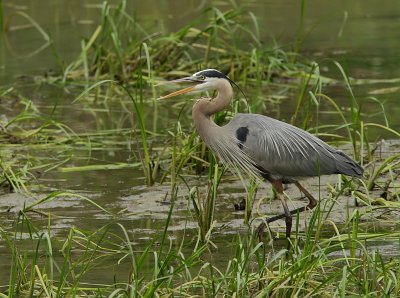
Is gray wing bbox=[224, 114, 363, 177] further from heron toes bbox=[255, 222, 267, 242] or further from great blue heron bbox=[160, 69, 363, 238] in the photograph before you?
heron toes bbox=[255, 222, 267, 242]

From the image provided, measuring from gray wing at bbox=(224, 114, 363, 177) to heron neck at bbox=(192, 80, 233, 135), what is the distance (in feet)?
0.48

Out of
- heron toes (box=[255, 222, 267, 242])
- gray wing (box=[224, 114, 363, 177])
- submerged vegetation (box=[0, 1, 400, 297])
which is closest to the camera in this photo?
submerged vegetation (box=[0, 1, 400, 297])

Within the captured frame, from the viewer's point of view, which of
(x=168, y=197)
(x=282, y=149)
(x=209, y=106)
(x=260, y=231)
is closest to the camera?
(x=260, y=231)

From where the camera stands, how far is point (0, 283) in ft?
20.7

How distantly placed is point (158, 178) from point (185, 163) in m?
0.23

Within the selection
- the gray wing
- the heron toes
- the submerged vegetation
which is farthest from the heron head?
the heron toes

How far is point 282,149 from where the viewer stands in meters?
7.44

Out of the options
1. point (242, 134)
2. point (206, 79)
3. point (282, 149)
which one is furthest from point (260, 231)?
point (206, 79)

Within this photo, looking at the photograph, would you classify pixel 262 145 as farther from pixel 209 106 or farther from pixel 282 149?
pixel 209 106

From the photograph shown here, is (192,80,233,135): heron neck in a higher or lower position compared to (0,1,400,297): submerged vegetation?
higher

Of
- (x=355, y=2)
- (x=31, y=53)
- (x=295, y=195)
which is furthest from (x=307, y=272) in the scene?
(x=355, y=2)

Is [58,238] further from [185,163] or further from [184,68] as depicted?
[184,68]

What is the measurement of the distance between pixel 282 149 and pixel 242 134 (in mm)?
286

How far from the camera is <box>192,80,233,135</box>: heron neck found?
24.5 ft
